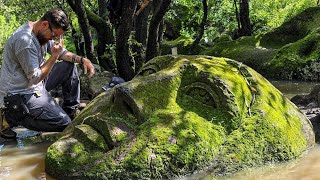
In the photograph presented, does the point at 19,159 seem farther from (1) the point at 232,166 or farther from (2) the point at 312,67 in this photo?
(2) the point at 312,67

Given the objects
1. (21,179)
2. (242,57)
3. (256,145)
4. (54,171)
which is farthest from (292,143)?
(242,57)

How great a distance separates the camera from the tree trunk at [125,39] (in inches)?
332

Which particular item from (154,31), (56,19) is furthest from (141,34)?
(56,19)

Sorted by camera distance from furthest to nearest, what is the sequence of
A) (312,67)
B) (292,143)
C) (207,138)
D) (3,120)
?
(312,67)
(3,120)
(292,143)
(207,138)

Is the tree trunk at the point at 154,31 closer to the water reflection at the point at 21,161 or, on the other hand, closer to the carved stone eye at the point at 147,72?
the carved stone eye at the point at 147,72

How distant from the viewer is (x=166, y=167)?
444cm

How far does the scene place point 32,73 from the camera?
5535mm

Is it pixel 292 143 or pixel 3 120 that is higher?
pixel 3 120

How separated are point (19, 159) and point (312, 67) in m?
9.78

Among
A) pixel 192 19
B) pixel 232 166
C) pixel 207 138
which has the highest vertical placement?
pixel 192 19

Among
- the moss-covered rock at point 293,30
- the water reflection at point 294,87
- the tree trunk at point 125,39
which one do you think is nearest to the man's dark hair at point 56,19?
the tree trunk at point 125,39

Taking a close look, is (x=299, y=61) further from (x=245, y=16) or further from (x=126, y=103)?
(x=126, y=103)

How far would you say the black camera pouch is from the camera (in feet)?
18.5

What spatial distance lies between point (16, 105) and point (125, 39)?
3.60m
